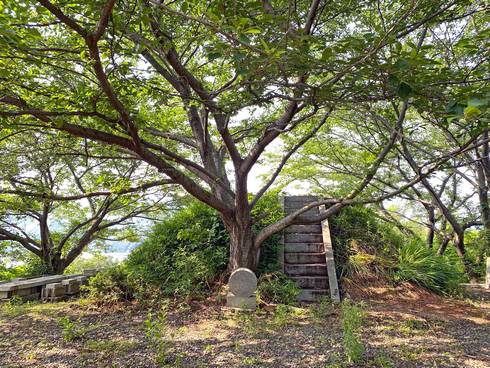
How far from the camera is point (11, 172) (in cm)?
762

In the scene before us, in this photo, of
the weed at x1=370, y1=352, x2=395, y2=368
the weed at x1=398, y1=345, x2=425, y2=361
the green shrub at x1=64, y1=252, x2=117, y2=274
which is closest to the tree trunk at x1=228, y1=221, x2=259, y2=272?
the weed at x1=398, y1=345, x2=425, y2=361

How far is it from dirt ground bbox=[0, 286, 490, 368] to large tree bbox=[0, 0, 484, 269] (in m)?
1.64

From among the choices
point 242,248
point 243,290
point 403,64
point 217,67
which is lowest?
point 243,290

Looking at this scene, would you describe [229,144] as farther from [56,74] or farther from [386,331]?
[386,331]

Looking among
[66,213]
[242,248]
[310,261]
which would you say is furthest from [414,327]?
[66,213]

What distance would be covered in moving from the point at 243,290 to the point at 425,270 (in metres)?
3.76

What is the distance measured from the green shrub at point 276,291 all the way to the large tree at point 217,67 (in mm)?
460

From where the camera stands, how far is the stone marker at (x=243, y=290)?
531cm

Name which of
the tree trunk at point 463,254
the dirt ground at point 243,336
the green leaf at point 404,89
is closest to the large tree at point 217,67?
the green leaf at point 404,89

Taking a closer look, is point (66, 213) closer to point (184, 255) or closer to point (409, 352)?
point (184, 255)

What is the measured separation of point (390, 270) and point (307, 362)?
4034 millimetres

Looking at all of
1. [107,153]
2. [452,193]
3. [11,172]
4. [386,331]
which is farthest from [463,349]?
[452,193]

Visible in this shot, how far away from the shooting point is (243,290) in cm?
535

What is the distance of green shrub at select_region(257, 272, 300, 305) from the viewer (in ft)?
→ 18.8
